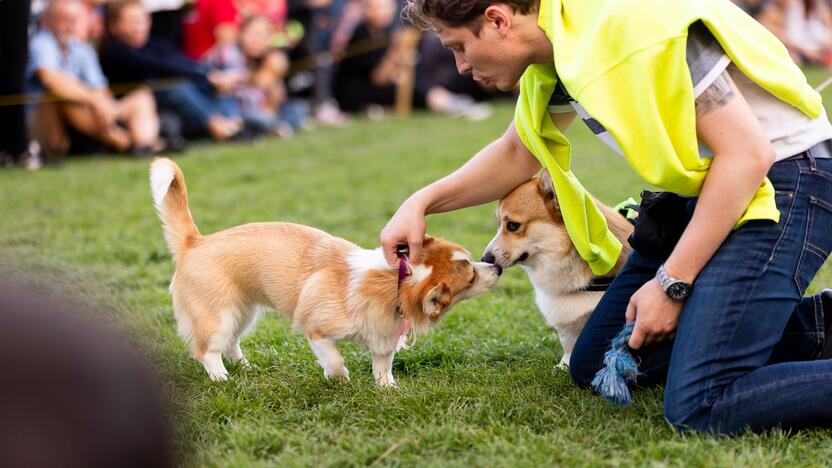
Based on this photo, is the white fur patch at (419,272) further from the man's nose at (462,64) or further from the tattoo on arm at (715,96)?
the tattoo on arm at (715,96)

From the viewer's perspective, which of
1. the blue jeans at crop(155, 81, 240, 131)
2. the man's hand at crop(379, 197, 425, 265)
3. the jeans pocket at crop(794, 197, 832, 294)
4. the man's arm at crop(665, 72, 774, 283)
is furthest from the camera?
the blue jeans at crop(155, 81, 240, 131)

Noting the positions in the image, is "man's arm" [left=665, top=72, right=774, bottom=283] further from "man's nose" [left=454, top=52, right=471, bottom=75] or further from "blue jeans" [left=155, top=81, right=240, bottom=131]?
"blue jeans" [left=155, top=81, right=240, bottom=131]

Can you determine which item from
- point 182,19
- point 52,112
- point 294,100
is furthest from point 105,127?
point 294,100

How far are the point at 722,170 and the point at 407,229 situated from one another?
3.58 feet

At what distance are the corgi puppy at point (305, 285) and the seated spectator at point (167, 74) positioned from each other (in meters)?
6.60

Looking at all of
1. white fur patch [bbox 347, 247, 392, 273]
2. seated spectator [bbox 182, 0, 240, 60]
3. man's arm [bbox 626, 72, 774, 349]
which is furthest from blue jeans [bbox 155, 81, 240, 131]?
man's arm [bbox 626, 72, 774, 349]

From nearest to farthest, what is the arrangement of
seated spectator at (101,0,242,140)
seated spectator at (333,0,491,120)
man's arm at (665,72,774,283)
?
man's arm at (665,72,774,283), seated spectator at (101,0,242,140), seated spectator at (333,0,491,120)

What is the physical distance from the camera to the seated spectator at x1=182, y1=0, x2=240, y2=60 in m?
10.6

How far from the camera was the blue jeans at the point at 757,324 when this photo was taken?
2.51 m

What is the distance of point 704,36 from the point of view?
8.21 ft

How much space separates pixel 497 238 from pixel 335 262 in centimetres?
82

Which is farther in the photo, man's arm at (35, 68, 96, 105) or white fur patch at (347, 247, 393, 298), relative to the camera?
man's arm at (35, 68, 96, 105)

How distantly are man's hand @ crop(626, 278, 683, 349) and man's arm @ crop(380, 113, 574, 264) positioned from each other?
703 millimetres

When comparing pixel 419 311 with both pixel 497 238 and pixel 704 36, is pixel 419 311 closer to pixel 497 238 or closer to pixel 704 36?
pixel 497 238
